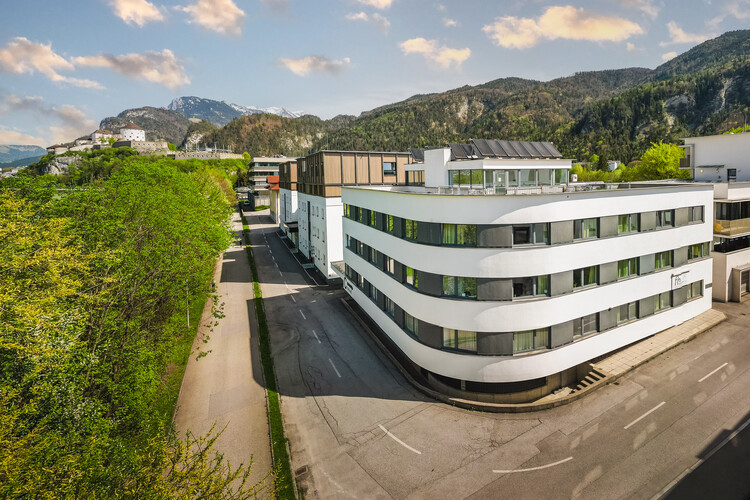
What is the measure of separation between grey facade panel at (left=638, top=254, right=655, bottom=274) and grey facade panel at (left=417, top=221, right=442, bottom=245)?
12512 mm

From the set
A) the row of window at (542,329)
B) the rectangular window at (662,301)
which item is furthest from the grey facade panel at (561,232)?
the rectangular window at (662,301)

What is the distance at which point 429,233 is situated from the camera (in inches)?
817

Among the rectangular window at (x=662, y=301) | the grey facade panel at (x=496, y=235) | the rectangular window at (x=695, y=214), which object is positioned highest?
the rectangular window at (x=695, y=214)

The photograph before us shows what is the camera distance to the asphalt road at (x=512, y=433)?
1512cm

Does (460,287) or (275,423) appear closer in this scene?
(275,423)

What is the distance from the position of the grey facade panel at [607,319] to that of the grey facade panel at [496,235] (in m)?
7.66

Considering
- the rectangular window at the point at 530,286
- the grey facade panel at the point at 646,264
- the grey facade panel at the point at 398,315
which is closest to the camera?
the rectangular window at the point at 530,286

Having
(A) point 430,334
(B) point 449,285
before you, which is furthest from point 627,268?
(A) point 430,334

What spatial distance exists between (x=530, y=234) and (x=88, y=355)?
18.4m

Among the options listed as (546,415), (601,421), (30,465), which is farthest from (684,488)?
(30,465)

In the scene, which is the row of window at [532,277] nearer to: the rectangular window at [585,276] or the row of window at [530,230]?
the rectangular window at [585,276]

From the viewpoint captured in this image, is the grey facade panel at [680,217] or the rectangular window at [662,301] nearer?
the rectangular window at [662,301]

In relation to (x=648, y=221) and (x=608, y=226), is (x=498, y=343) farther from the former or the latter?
(x=648, y=221)

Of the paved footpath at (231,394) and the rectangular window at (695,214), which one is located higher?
the rectangular window at (695,214)
